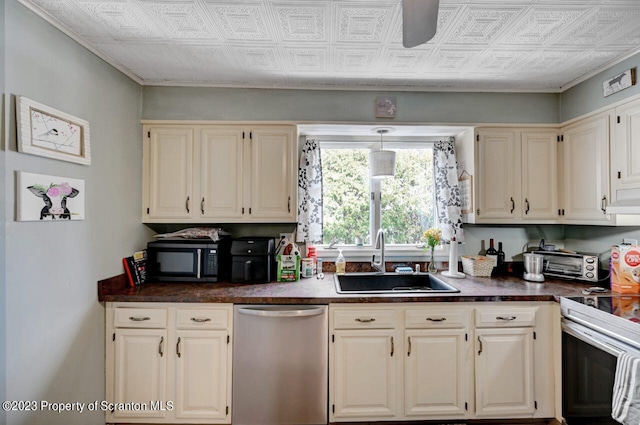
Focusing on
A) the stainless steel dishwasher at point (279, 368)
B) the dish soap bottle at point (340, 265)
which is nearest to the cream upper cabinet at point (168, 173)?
the stainless steel dishwasher at point (279, 368)

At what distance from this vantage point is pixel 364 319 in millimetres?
1869

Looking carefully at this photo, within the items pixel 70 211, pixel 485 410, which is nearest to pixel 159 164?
pixel 70 211

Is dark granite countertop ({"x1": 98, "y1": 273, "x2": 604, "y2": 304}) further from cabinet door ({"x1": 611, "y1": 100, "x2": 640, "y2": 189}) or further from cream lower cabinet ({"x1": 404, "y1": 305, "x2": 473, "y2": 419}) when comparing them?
cabinet door ({"x1": 611, "y1": 100, "x2": 640, "y2": 189})

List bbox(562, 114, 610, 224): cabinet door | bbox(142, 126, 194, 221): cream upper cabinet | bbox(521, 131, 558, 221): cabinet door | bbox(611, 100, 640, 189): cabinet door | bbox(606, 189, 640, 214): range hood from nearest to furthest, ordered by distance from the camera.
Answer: bbox(606, 189, 640, 214): range hood, bbox(611, 100, 640, 189): cabinet door, bbox(562, 114, 610, 224): cabinet door, bbox(142, 126, 194, 221): cream upper cabinet, bbox(521, 131, 558, 221): cabinet door

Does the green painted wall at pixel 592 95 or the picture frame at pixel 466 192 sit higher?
the green painted wall at pixel 592 95

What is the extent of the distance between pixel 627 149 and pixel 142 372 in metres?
3.42

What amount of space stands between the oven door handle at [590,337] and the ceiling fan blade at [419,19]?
67.8 inches

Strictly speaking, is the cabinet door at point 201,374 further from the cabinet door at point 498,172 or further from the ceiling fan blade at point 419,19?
the cabinet door at point 498,172

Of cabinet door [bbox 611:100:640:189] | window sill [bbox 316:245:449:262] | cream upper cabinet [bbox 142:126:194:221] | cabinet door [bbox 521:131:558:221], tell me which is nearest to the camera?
cabinet door [bbox 611:100:640:189]

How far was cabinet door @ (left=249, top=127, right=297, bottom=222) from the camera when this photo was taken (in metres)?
2.31

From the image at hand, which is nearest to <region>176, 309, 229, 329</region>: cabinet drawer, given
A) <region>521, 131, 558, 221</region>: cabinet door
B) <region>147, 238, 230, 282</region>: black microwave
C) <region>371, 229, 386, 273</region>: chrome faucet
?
<region>147, 238, 230, 282</region>: black microwave

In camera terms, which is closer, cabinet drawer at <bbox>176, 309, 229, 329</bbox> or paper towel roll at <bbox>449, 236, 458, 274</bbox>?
cabinet drawer at <bbox>176, 309, 229, 329</bbox>

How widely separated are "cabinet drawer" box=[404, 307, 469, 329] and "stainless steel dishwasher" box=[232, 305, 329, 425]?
0.56 metres

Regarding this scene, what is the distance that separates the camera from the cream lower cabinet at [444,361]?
→ 1868 mm
